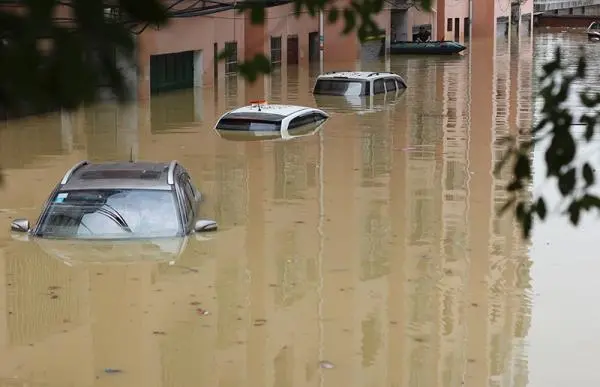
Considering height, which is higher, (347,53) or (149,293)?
(347,53)

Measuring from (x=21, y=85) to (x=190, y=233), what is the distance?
11.1 m

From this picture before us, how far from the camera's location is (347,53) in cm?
5416

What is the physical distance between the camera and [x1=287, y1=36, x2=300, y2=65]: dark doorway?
166 feet

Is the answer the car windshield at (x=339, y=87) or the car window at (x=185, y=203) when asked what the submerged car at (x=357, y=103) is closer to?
the car windshield at (x=339, y=87)

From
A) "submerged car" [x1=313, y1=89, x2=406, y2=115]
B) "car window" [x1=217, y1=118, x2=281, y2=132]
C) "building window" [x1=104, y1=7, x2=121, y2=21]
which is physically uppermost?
"submerged car" [x1=313, y1=89, x2=406, y2=115]

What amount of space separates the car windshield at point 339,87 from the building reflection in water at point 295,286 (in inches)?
457

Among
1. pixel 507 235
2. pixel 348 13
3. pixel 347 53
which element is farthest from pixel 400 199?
pixel 347 53

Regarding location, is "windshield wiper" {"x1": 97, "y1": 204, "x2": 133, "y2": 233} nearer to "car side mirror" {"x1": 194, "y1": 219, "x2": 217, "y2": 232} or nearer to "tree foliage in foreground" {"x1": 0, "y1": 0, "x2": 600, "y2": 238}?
"car side mirror" {"x1": 194, "y1": 219, "x2": 217, "y2": 232}

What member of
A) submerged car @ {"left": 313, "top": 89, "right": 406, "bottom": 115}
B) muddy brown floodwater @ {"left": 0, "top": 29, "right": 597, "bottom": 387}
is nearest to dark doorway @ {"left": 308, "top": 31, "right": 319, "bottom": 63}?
submerged car @ {"left": 313, "top": 89, "right": 406, "bottom": 115}

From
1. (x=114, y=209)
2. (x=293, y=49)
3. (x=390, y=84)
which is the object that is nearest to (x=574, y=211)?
(x=114, y=209)

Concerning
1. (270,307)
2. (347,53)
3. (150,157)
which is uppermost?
(347,53)

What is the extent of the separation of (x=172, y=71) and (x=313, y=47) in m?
17.5

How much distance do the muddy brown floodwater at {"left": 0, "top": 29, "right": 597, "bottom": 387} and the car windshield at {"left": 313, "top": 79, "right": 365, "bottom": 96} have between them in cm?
1198

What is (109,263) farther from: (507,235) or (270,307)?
(507,235)
